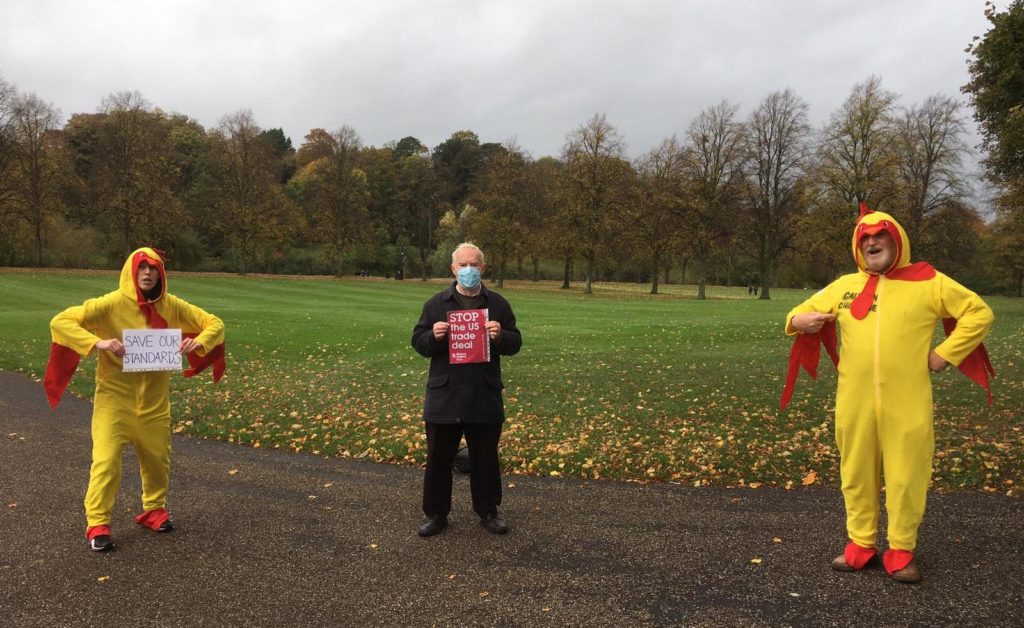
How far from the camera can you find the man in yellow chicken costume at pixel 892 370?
427 cm

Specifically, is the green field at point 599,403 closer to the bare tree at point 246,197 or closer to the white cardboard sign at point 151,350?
the white cardboard sign at point 151,350

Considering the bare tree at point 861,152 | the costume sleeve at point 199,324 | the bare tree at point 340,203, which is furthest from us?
the bare tree at point 340,203

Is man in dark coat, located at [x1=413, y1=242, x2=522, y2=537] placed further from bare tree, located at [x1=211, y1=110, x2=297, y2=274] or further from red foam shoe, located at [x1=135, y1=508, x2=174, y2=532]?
bare tree, located at [x1=211, y1=110, x2=297, y2=274]

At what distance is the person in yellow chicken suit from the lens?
4922 millimetres

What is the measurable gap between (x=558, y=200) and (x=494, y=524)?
50695 millimetres

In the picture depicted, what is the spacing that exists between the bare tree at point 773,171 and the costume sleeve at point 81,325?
169 feet

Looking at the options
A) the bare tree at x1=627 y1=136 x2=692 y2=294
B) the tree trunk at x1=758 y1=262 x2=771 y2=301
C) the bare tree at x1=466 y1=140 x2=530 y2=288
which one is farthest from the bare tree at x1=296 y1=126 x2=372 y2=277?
the tree trunk at x1=758 y1=262 x2=771 y2=301

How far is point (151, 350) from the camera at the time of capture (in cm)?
502

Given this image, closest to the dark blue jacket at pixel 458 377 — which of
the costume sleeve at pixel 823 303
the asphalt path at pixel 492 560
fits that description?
the asphalt path at pixel 492 560

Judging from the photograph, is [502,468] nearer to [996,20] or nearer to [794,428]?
[794,428]

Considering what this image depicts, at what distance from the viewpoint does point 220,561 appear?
4.68m

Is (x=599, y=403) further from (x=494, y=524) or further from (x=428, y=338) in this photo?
(x=428, y=338)

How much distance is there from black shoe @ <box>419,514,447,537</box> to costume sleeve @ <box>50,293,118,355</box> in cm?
286

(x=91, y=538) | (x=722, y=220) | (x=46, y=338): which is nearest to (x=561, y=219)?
(x=722, y=220)
